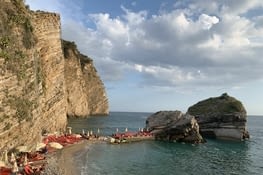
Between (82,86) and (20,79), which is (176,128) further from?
(82,86)

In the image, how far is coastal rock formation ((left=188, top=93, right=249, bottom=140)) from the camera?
8320 centimetres

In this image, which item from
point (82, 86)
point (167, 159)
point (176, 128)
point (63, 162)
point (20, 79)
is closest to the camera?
point (20, 79)

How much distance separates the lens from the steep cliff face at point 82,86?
135750mm

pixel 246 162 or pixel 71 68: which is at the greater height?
pixel 71 68

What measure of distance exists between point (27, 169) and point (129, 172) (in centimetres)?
1209

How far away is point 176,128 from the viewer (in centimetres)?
7338

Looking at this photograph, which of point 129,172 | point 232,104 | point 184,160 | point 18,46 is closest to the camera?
point 129,172

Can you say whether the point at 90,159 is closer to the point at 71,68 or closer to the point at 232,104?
the point at 232,104

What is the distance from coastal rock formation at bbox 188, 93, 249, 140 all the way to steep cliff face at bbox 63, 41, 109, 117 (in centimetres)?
6048

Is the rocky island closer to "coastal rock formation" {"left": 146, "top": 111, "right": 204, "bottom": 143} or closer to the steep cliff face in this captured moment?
"coastal rock formation" {"left": 146, "top": 111, "right": 204, "bottom": 143}

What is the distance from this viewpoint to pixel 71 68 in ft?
446

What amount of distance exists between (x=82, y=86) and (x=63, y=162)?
108 meters

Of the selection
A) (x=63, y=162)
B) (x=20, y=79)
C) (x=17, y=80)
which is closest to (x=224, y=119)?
(x=63, y=162)

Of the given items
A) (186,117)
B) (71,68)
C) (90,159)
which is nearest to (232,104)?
(186,117)
